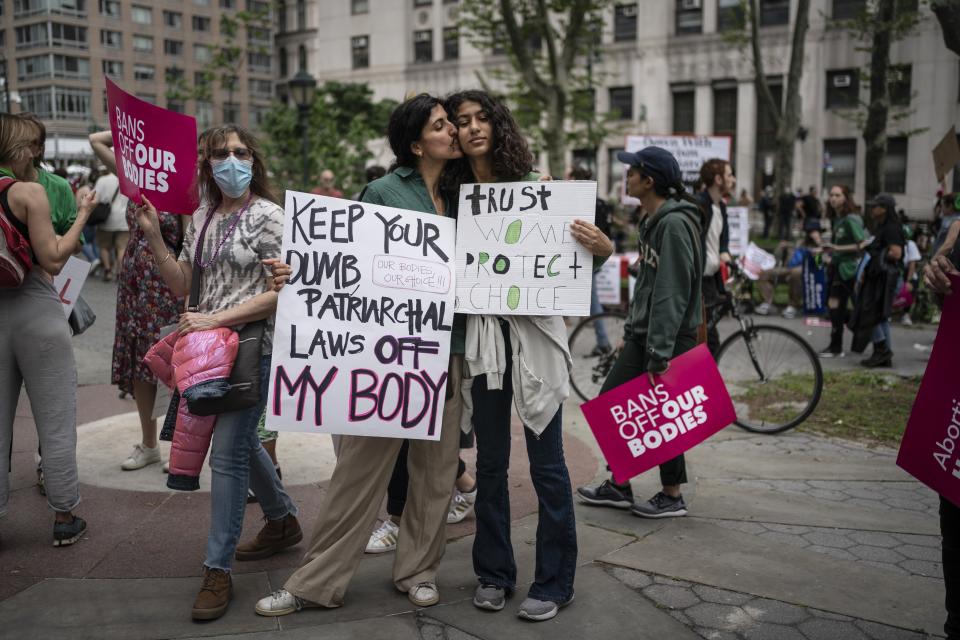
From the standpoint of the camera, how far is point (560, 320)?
11.8 ft

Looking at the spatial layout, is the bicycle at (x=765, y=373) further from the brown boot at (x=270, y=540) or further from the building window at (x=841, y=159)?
the building window at (x=841, y=159)

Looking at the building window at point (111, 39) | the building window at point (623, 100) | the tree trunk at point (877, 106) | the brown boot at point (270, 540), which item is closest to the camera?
the brown boot at point (270, 540)

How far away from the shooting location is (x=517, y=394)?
3484 millimetres

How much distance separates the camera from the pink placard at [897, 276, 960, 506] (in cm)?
305

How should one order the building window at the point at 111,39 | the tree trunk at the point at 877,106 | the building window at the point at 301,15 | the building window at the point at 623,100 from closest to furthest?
the building window at the point at 111,39
the tree trunk at the point at 877,106
the building window at the point at 623,100
the building window at the point at 301,15

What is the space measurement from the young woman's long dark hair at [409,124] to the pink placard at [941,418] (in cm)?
200

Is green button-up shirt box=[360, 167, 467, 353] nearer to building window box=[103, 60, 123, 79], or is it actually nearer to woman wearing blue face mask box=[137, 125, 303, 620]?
woman wearing blue face mask box=[137, 125, 303, 620]

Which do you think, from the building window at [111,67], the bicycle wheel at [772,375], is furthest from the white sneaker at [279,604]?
the bicycle wheel at [772,375]

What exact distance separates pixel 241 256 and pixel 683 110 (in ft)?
129

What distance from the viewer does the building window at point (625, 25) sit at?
133 feet

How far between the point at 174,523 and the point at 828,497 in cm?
356

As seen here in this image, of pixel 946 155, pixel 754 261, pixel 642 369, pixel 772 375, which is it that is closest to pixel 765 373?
pixel 772 375

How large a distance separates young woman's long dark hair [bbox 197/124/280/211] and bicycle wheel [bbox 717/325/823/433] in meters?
4.21

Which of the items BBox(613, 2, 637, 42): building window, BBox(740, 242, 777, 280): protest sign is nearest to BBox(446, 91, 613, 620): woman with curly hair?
BBox(740, 242, 777, 280): protest sign
